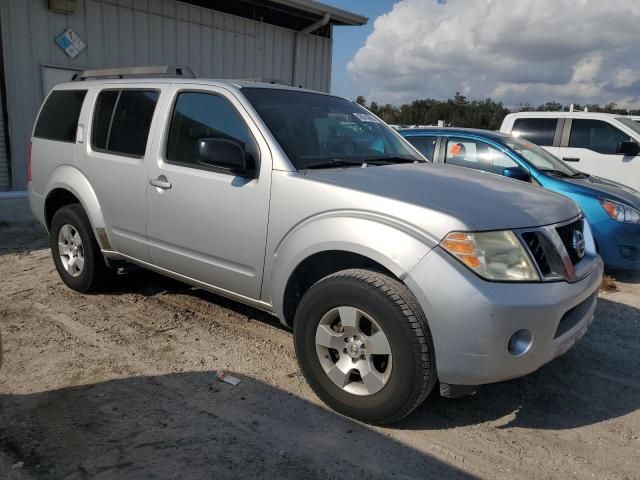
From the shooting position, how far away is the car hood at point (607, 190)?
5941mm

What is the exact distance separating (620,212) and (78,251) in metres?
5.48

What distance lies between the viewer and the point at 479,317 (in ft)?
8.26

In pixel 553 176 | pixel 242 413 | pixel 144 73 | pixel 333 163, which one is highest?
pixel 144 73

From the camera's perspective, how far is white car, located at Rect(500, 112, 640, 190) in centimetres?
866

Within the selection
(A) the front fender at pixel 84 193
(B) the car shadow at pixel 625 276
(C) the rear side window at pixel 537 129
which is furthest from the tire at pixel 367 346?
(C) the rear side window at pixel 537 129

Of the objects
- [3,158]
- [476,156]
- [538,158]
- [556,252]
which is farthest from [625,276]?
[3,158]

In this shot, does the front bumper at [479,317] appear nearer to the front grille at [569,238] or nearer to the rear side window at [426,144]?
the front grille at [569,238]

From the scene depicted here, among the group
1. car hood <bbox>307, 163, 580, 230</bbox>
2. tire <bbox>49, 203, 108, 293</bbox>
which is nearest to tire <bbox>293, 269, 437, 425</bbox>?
car hood <bbox>307, 163, 580, 230</bbox>

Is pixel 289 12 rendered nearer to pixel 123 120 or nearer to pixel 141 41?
pixel 141 41

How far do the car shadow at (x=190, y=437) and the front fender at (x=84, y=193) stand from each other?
1.56 meters

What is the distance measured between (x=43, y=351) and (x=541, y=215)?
333 centimetres

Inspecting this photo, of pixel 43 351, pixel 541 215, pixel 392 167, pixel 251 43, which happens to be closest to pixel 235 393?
pixel 43 351

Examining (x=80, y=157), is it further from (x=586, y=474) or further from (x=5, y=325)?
(x=586, y=474)

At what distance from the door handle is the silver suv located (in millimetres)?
36
